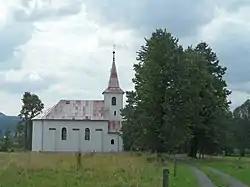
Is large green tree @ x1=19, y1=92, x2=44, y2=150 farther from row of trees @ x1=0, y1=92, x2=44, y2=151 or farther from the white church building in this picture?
the white church building

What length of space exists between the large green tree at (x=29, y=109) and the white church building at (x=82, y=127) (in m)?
9.86

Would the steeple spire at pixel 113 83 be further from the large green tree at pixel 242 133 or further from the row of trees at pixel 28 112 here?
the large green tree at pixel 242 133

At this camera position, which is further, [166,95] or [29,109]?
[29,109]

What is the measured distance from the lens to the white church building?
11075 cm

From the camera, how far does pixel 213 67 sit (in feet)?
243

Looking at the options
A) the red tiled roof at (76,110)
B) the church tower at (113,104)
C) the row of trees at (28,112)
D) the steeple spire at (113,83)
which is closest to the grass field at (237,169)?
the church tower at (113,104)

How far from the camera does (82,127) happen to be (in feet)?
366

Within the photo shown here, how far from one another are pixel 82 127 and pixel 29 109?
655 inches

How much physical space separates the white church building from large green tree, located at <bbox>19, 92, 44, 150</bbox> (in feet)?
32.3

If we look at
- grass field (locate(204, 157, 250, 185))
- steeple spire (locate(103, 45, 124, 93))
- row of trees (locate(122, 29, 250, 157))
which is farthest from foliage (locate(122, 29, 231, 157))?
steeple spire (locate(103, 45, 124, 93))

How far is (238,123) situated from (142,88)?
62.0 m

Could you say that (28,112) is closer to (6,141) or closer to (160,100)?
(6,141)

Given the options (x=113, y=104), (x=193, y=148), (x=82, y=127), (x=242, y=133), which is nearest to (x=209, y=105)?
(x=193, y=148)

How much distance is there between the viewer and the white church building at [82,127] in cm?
11075
